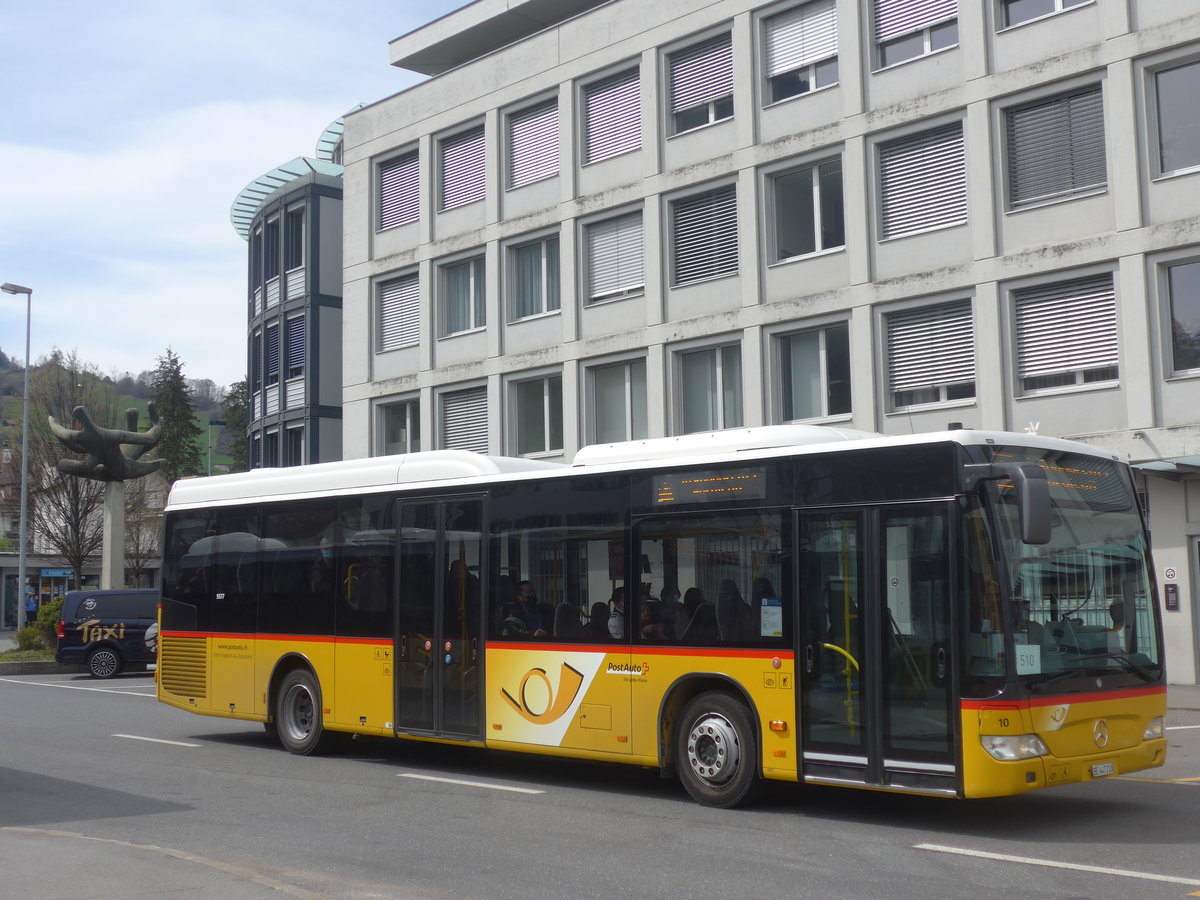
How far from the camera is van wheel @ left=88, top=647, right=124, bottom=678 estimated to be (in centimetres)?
3023

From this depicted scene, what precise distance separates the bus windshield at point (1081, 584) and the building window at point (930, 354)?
13581mm

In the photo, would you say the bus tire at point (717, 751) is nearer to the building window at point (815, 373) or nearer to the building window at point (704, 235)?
the building window at point (815, 373)

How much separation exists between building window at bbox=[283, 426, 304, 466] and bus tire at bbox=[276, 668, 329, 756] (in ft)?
92.2

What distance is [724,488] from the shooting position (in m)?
10.9

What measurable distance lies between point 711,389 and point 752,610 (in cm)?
1756

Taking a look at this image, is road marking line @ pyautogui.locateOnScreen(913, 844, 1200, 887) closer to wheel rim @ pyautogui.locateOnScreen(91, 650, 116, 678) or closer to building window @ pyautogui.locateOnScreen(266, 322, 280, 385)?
wheel rim @ pyautogui.locateOnScreen(91, 650, 116, 678)

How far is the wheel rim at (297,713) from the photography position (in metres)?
14.8

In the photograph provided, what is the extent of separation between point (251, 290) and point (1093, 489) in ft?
135

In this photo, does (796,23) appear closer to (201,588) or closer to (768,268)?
(768,268)

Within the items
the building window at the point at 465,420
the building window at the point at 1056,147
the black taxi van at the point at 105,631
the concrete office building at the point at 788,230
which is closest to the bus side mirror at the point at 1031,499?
the concrete office building at the point at 788,230

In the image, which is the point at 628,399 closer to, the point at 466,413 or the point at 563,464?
the point at 466,413

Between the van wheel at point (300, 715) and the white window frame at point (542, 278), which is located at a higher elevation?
the white window frame at point (542, 278)

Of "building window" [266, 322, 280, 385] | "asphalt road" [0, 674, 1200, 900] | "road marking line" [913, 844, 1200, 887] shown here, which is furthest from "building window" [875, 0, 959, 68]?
"building window" [266, 322, 280, 385]

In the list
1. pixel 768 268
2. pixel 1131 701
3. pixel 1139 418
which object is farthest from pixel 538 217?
pixel 1131 701
